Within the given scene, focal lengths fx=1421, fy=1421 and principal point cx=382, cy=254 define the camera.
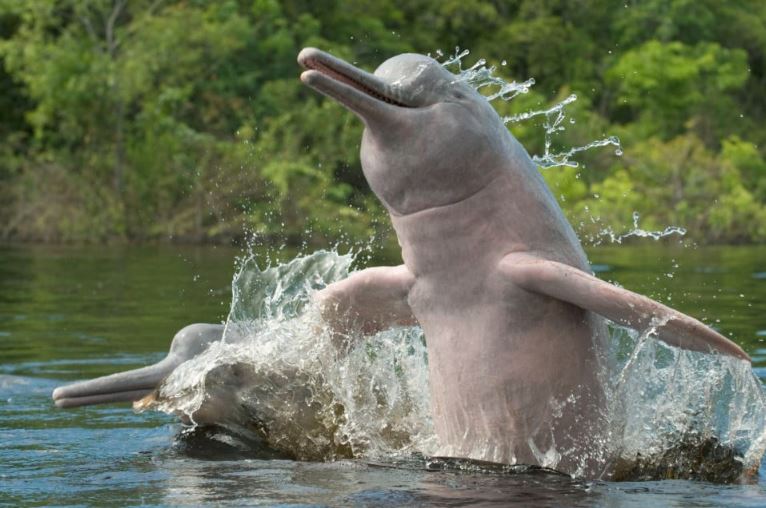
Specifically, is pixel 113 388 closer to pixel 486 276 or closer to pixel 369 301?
pixel 369 301

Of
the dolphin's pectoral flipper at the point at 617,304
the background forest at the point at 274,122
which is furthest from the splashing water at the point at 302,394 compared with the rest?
the background forest at the point at 274,122

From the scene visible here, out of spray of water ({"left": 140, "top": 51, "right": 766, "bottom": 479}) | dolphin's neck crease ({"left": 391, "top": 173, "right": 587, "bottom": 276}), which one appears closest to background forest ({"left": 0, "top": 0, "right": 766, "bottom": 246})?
spray of water ({"left": 140, "top": 51, "right": 766, "bottom": 479})

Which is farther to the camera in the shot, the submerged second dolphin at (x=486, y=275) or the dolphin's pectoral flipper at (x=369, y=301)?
the dolphin's pectoral flipper at (x=369, y=301)

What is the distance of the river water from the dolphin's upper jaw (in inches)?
62.0

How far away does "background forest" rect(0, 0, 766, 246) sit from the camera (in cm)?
3241

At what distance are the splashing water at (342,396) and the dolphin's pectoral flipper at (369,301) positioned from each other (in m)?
0.11

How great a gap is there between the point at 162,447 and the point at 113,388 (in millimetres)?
408

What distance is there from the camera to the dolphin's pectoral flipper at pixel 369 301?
634 centimetres

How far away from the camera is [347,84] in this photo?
5.82 meters

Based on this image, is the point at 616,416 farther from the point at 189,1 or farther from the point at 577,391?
the point at 189,1

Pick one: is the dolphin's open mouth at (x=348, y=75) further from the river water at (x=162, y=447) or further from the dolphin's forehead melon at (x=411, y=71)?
the river water at (x=162, y=447)

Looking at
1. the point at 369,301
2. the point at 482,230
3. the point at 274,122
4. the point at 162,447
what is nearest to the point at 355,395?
the point at 369,301

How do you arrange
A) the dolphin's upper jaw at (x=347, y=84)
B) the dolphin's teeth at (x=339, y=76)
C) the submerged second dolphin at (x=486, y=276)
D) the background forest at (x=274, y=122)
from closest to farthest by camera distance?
the dolphin's upper jaw at (x=347, y=84) < the dolphin's teeth at (x=339, y=76) < the submerged second dolphin at (x=486, y=276) < the background forest at (x=274, y=122)

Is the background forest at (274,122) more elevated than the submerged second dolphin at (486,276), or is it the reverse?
the background forest at (274,122)
